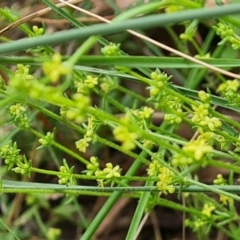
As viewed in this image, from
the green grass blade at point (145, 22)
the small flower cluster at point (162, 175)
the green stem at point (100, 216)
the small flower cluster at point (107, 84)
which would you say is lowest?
the green stem at point (100, 216)

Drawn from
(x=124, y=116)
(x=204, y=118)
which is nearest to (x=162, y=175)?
(x=204, y=118)

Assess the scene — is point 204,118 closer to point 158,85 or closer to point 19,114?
point 158,85

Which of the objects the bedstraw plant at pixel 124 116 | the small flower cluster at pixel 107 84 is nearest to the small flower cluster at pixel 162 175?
the bedstraw plant at pixel 124 116

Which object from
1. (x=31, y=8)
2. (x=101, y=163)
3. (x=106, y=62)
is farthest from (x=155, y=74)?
(x=31, y=8)

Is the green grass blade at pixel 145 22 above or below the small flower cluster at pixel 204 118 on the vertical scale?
above

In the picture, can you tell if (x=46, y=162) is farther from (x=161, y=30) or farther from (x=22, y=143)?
(x=161, y=30)

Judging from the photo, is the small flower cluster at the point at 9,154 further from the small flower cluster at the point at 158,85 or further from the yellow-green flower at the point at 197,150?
the yellow-green flower at the point at 197,150

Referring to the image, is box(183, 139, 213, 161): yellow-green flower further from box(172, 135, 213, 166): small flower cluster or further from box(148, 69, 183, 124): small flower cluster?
box(148, 69, 183, 124): small flower cluster
